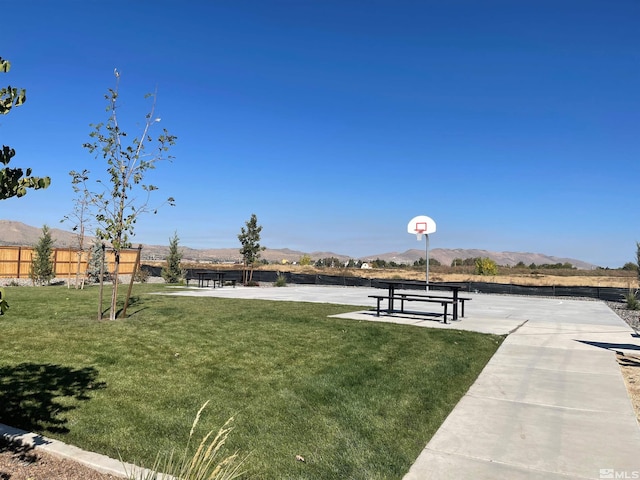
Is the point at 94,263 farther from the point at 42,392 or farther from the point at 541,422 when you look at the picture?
the point at 541,422

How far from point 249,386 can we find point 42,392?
210 centimetres

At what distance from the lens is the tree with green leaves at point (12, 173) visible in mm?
2160

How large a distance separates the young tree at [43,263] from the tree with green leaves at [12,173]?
25022 mm

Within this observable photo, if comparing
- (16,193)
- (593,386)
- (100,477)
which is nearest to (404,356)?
(593,386)

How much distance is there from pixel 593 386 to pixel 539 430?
2053mm

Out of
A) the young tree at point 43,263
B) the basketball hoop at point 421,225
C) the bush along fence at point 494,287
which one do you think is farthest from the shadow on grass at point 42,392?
the young tree at point 43,263

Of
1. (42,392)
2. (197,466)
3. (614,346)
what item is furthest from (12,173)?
(614,346)

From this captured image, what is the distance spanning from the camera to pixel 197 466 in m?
2.60

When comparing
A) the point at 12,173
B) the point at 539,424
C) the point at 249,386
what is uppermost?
the point at 12,173

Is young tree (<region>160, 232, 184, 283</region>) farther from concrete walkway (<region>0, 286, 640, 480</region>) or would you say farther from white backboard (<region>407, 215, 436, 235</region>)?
concrete walkway (<region>0, 286, 640, 480</region>)

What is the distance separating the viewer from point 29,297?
12523 mm

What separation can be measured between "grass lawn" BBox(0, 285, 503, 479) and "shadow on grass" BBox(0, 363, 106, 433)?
2 cm

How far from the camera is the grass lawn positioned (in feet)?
11.8

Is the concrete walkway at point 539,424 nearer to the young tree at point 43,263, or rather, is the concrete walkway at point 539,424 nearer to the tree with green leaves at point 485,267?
the young tree at point 43,263
